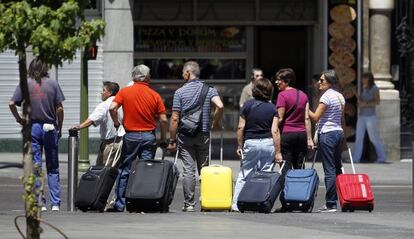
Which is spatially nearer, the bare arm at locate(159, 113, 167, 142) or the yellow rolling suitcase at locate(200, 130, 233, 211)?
the yellow rolling suitcase at locate(200, 130, 233, 211)

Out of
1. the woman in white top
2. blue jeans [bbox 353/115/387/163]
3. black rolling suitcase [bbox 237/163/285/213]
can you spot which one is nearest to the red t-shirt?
the woman in white top

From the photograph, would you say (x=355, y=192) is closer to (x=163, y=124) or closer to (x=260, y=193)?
(x=260, y=193)

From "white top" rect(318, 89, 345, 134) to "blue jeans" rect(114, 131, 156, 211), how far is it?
2.21m

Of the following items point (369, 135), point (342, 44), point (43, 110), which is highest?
point (342, 44)

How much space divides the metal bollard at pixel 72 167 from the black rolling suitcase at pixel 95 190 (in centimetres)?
46

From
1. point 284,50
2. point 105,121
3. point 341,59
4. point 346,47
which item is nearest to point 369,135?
point 341,59

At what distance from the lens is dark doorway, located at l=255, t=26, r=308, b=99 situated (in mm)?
27359

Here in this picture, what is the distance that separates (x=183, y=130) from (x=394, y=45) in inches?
458

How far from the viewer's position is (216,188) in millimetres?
14914

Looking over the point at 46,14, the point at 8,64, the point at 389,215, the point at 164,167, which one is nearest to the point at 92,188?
the point at 164,167

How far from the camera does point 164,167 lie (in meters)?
14.5

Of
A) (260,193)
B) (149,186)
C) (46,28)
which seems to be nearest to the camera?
(46,28)

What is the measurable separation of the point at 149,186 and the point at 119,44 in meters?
11.6

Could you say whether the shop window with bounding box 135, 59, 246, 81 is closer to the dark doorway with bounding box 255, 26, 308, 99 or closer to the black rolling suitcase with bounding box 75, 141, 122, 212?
Result: the dark doorway with bounding box 255, 26, 308, 99
